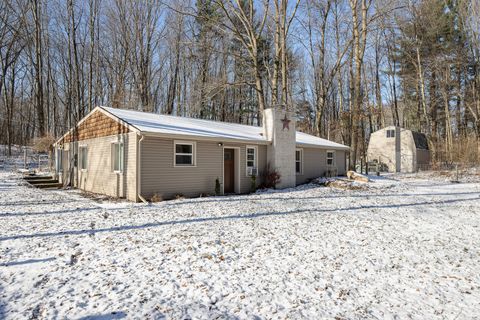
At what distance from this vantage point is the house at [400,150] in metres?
25.3

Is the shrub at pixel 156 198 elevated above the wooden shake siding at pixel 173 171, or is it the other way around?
the wooden shake siding at pixel 173 171

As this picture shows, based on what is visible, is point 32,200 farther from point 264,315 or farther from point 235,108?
point 235,108

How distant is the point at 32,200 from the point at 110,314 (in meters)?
8.79

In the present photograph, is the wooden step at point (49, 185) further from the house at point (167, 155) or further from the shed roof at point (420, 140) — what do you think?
the shed roof at point (420, 140)

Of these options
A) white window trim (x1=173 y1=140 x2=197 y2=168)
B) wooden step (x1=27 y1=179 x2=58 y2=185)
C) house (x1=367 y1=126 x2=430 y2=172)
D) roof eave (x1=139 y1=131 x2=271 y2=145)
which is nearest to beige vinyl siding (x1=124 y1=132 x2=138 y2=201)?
roof eave (x1=139 y1=131 x2=271 y2=145)

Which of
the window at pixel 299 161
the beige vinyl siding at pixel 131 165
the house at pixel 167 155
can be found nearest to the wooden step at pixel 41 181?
the house at pixel 167 155

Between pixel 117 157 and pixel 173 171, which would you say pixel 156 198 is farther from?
pixel 117 157

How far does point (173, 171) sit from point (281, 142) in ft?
19.1

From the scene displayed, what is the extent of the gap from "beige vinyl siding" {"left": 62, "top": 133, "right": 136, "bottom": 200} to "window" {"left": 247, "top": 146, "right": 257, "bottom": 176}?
523cm

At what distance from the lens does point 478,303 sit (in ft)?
10.5

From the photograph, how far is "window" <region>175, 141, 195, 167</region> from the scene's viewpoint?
1035 centimetres

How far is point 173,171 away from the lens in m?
10.2

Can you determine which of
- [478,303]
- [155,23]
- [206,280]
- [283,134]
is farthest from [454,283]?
[155,23]

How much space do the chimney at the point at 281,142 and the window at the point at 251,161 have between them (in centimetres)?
89
